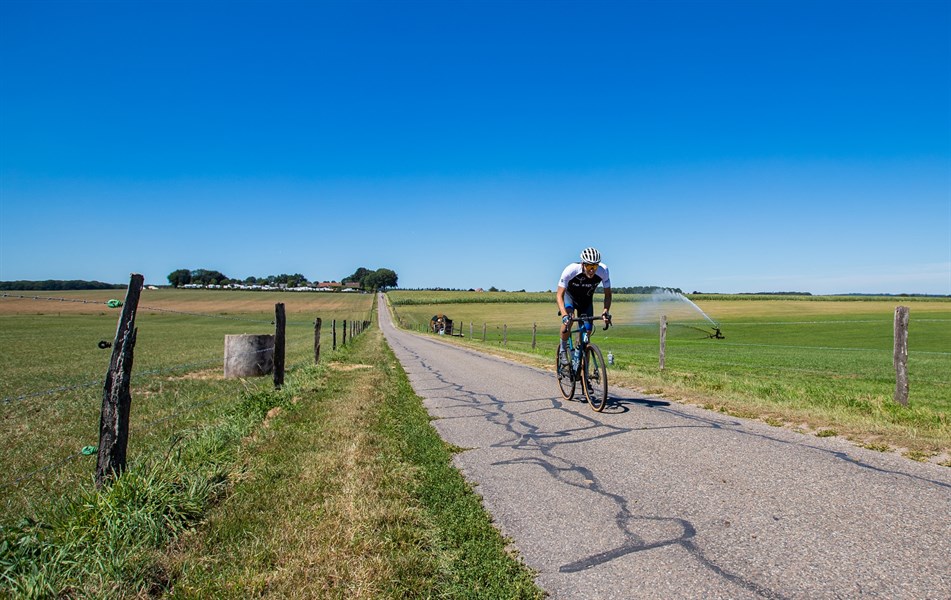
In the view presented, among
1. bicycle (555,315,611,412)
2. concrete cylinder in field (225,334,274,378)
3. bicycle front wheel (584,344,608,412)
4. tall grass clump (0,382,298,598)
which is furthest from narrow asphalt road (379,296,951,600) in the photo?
concrete cylinder in field (225,334,274,378)

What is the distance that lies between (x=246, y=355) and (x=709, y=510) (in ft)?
43.1

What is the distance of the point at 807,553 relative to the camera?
130 inches

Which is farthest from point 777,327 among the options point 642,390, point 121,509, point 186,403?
point 121,509

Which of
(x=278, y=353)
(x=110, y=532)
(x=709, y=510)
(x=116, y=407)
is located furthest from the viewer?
(x=278, y=353)

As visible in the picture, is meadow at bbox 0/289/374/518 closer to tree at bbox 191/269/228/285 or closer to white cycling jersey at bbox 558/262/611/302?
white cycling jersey at bbox 558/262/611/302

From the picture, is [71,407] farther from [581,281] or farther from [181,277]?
[181,277]

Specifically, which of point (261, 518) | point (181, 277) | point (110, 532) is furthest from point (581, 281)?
point (181, 277)

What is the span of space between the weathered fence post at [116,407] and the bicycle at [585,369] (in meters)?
5.78

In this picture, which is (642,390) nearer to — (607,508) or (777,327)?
(607,508)

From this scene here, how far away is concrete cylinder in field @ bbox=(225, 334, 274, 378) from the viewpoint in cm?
1446

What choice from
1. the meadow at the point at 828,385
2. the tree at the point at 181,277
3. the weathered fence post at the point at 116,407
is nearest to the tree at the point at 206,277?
the tree at the point at 181,277

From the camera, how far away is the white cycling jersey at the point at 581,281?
28.2ft

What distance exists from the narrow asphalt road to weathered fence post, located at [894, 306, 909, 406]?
3.22 meters

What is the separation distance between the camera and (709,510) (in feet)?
13.3
